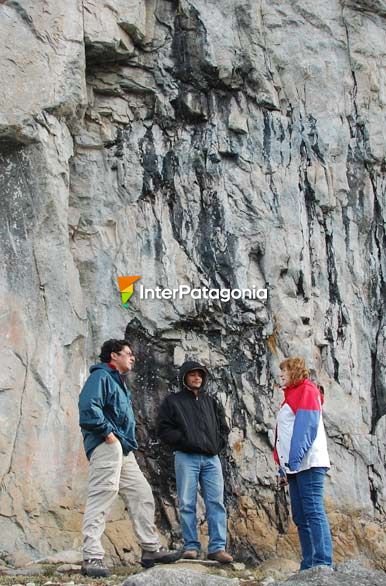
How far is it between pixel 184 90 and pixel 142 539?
688 cm

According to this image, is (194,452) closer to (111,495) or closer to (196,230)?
(111,495)

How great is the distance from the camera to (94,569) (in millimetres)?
9281

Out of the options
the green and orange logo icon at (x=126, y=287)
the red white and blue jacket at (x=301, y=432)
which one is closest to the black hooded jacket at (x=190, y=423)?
the red white and blue jacket at (x=301, y=432)

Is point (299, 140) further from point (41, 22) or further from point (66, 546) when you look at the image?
point (66, 546)

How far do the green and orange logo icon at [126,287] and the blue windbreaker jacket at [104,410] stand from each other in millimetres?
3260

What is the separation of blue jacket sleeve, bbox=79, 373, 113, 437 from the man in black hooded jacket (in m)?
1.25

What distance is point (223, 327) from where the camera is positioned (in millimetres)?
13320

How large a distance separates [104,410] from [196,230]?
4471 mm

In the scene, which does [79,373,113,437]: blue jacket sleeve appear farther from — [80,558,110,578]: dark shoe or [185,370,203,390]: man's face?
[185,370,203,390]: man's face

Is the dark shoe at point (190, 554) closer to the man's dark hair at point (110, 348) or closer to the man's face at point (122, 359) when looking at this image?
the man's face at point (122, 359)

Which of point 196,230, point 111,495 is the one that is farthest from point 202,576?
point 196,230

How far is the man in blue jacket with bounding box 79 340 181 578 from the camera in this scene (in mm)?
9477

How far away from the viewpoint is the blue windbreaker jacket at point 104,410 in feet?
31.2

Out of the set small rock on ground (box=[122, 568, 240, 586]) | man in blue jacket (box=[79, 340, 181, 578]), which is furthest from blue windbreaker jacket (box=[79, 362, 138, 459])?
small rock on ground (box=[122, 568, 240, 586])
